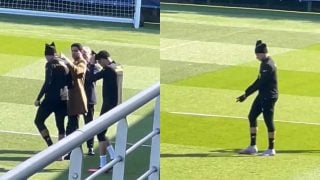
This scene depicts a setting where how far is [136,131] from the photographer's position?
246cm

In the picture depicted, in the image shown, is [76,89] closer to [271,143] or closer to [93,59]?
[93,59]

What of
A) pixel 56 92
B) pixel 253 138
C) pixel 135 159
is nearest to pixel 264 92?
pixel 253 138

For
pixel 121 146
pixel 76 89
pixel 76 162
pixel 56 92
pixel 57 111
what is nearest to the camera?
pixel 76 162

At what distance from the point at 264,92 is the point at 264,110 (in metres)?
0.03

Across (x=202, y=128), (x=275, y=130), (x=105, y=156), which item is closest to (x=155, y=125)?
(x=202, y=128)

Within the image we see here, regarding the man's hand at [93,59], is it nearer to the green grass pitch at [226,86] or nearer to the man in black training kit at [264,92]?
the green grass pitch at [226,86]

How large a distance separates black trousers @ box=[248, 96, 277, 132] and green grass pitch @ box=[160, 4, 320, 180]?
1 cm

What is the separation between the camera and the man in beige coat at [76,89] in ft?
5.60

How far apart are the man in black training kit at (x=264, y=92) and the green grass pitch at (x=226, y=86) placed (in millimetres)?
13

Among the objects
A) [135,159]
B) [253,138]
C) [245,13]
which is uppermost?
[245,13]

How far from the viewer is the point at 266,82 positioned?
1.35 metres

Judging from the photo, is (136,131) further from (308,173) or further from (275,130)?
(275,130)

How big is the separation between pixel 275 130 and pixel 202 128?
16 centimetres

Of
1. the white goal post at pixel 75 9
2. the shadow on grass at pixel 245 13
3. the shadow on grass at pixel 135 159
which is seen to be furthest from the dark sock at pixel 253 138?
the shadow on grass at pixel 135 159
